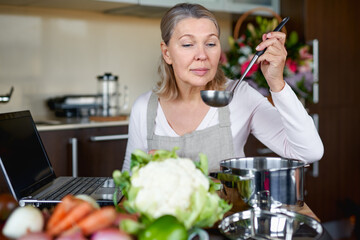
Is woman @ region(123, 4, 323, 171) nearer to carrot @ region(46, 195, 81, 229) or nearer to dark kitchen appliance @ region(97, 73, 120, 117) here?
carrot @ region(46, 195, 81, 229)

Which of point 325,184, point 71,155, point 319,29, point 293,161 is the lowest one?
point 325,184

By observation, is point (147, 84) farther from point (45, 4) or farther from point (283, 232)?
point (283, 232)

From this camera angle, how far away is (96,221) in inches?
27.9

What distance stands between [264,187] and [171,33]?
2.59ft

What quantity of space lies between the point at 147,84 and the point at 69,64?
0.57 meters

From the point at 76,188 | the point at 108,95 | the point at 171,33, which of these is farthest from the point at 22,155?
the point at 108,95

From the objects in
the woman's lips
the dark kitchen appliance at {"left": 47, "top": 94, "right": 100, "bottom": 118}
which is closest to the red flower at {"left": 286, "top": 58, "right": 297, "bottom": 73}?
the dark kitchen appliance at {"left": 47, "top": 94, "right": 100, "bottom": 118}

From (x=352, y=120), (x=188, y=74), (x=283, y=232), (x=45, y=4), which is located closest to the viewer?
(x=283, y=232)

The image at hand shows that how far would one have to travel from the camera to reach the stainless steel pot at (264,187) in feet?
2.91

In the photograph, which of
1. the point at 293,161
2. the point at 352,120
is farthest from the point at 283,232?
the point at 352,120

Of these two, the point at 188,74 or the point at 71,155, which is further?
the point at 71,155

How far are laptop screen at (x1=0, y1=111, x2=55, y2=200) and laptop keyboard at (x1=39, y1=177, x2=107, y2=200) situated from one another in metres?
0.05

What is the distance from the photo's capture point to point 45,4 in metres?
2.72

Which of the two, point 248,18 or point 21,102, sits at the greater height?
point 248,18
